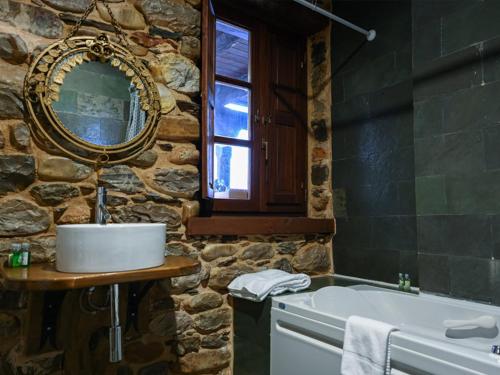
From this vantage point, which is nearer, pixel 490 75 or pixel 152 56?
pixel 490 75

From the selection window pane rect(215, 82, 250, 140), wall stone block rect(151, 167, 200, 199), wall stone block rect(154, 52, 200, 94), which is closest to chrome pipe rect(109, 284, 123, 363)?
wall stone block rect(151, 167, 200, 199)

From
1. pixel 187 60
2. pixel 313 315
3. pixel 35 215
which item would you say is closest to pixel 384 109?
pixel 187 60

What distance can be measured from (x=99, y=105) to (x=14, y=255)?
758 mm

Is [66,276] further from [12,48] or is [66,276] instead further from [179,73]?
[179,73]

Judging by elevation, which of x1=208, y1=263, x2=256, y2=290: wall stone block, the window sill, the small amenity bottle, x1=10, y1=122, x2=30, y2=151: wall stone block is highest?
x1=10, y1=122, x2=30, y2=151: wall stone block

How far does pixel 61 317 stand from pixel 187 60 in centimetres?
144

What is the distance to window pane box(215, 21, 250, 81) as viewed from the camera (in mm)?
2438

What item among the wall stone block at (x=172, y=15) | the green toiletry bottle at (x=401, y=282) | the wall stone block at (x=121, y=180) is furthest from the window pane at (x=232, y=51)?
the green toiletry bottle at (x=401, y=282)

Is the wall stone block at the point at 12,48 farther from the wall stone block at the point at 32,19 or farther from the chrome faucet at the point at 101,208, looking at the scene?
the chrome faucet at the point at 101,208

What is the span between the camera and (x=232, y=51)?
8.23ft

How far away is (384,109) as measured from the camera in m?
2.38

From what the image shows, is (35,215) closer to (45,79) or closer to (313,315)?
(45,79)

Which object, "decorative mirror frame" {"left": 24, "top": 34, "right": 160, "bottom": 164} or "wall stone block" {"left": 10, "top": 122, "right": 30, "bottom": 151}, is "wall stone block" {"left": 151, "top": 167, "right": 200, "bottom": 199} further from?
"wall stone block" {"left": 10, "top": 122, "right": 30, "bottom": 151}

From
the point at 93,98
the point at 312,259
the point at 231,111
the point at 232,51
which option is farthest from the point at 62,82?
the point at 312,259
